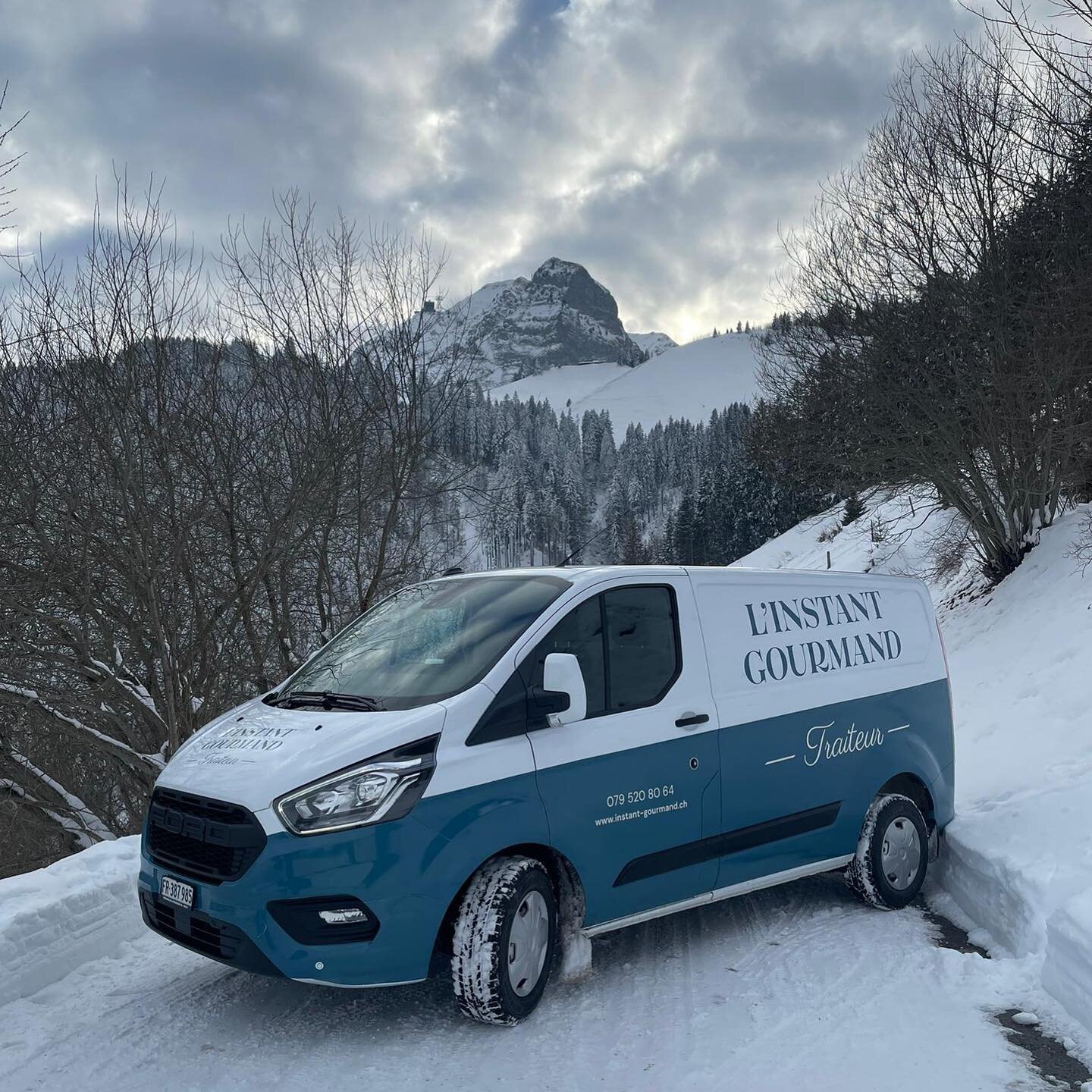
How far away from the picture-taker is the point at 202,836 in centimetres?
405

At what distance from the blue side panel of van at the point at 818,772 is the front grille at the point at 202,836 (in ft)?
7.86

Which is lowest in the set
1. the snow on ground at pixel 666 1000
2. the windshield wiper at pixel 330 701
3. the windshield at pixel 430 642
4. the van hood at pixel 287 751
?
the snow on ground at pixel 666 1000

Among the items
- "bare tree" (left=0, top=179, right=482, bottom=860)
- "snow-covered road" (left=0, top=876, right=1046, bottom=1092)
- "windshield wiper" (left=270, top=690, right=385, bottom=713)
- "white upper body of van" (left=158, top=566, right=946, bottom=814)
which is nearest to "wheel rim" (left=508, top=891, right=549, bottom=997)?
"snow-covered road" (left=0, top=876, right=1046, bottom=1092)

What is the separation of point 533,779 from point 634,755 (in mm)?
615

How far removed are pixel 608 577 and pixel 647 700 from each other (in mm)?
650

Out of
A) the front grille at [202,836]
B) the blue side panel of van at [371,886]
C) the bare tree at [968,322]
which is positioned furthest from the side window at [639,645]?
the bare tree at [968,322]

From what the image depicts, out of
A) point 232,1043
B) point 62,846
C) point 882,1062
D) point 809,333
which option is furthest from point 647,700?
point 809,333

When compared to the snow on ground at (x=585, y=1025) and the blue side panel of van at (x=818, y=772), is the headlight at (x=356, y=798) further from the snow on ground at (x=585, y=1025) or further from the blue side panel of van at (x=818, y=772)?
the blue side panel of van at (x=818, y=772)

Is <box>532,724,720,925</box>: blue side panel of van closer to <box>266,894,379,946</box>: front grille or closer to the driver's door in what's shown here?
the driver's door

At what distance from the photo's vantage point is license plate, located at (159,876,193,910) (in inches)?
159

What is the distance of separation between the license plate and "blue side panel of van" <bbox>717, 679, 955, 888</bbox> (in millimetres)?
2589

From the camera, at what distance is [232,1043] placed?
3.95m

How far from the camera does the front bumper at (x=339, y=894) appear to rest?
12.5 feet

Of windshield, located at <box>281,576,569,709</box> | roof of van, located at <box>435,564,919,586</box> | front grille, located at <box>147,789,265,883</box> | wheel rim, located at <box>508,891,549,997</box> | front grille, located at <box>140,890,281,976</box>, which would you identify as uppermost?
roof of van, located at <box>435,564,919,586</box>
